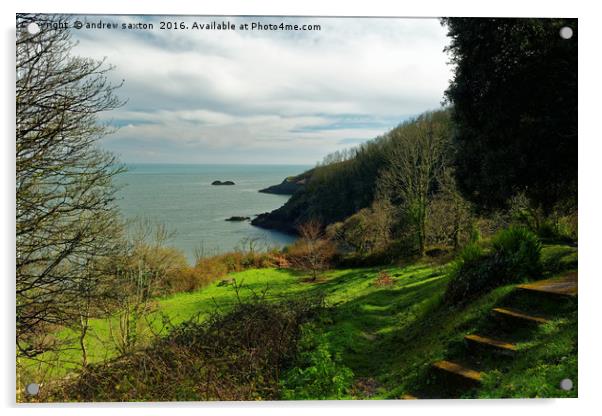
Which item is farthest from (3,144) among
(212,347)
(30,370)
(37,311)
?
(212,347)

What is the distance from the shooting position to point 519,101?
5559 mm

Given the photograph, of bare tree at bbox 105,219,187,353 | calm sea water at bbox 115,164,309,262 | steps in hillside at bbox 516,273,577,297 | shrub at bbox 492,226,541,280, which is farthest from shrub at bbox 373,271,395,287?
bare tree at bbox 105,219,187,353

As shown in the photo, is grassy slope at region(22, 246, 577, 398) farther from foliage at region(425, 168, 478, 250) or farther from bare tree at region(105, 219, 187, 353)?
foliage at region(425, 168, 478, 250)

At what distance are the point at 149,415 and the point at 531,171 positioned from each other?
19.2ft

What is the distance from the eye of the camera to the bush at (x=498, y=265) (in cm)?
615

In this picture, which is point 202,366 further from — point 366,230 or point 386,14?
point 366,230

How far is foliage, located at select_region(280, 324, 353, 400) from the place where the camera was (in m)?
4.89

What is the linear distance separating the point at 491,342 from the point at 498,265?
6.41 ft

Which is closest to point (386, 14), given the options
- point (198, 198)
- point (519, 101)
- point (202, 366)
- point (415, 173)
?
point (519, 101)

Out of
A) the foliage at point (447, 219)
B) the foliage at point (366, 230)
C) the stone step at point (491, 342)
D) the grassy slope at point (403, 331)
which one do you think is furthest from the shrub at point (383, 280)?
the stone step at point (491, 342)

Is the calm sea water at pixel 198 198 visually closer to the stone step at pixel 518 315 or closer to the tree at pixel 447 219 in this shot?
the stone step at pixel 518 315

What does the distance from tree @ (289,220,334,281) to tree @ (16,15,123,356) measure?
13.8 feet

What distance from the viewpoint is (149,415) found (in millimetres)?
4781

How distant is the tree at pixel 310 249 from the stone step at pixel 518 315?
4331mm
